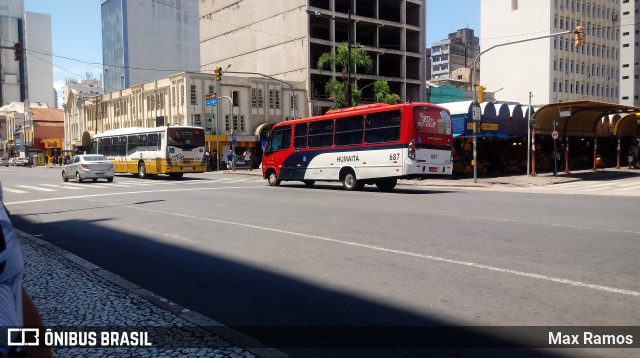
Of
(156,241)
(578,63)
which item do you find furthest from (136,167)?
(578,63)

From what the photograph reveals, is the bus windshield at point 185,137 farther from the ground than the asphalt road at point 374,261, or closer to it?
farther from the ground

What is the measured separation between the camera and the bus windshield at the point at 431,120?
18.5 metres

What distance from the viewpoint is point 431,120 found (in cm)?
1900

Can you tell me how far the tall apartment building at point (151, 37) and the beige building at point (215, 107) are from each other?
64615 millimetres

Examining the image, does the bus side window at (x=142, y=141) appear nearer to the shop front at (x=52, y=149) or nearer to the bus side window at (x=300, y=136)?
the bus side window at (x=300, y=136)

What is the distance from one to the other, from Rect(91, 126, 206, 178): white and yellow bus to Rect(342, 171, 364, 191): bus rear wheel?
14.0m

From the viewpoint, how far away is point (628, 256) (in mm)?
6723

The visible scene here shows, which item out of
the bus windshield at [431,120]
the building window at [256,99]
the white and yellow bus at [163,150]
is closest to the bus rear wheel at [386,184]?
the bus windshield at [431,120]

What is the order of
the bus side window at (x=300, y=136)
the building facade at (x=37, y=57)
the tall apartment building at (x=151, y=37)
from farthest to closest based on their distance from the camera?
the building facade at (x=37, y=57)
the tall apartment building at (x=151, y=37)
the bus side window at (x=300, y=136)

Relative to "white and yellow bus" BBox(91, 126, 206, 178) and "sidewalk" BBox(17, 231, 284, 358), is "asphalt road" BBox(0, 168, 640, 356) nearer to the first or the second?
"sidewalk" BBox(17, 231, 284, 358)

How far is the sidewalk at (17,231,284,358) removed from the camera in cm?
382

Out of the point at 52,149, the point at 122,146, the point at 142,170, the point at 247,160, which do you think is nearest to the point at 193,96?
the point at 247,160

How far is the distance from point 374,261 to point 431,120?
43.3ft

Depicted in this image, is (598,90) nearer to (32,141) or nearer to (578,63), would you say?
(578,63)
